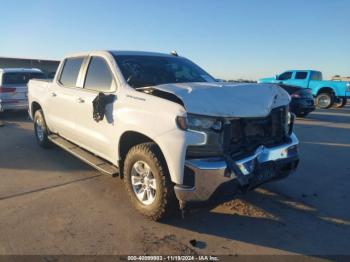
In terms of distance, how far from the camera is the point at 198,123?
11.3ft

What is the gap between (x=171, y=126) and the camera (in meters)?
3.46

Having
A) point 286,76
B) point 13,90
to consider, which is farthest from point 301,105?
point 13,90

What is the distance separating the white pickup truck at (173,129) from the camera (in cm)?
341

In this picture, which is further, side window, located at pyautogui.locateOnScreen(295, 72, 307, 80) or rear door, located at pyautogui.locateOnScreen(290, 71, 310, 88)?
side window, located at pyautogui.locateOnScreen(295, 72, 307, 80)

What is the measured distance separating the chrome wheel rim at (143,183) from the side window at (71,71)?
2.24 m

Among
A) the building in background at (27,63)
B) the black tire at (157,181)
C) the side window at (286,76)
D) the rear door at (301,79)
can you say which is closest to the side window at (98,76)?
the black tire at (157,181)

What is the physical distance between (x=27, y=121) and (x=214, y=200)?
9768mm

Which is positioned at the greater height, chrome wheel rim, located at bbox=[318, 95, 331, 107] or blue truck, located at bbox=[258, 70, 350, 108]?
blue truck, located at bbox=[258, 70, 350, 108]

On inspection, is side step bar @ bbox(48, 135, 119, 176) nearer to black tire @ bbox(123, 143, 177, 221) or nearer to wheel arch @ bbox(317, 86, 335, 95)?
black tire @ bbox(123, 143, 177, 221)

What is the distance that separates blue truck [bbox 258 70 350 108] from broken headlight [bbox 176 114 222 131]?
16572 mm

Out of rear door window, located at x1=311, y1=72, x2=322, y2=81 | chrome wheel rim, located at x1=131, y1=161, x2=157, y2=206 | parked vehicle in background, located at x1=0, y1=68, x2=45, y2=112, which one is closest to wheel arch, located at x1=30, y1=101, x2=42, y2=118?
chrome wheel rim, located at x1=131, y1=161, x2=157, y2=206

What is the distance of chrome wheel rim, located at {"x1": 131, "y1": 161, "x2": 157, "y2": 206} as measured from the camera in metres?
3.92

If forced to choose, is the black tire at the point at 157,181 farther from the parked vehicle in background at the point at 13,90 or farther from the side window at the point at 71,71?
the parked vehicle in background at the point at 13,90

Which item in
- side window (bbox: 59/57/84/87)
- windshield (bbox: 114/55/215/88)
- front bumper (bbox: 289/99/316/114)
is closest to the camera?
windshield (bbox: 114/55/215/88)
